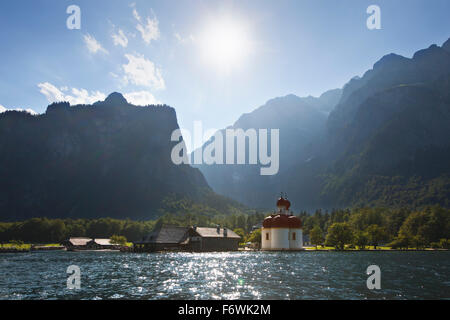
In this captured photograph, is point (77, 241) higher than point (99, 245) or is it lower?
higher

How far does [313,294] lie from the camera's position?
26.2 m

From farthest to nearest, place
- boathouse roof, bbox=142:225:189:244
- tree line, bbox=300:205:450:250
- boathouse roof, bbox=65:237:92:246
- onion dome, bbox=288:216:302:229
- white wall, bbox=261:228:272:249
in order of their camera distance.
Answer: boathouse roof, bbox=65:237:92:246
white wall, bbox=261:228:272:249
tree line, bbox=300:205:450:250
onion dome, bbox=288:216:302:229
boathouse roof, bbox=142:225:189:244

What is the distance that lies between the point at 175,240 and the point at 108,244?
3945cm

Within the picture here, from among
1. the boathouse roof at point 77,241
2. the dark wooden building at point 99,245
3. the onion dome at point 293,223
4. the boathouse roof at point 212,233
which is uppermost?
the onion dome at point 293,223

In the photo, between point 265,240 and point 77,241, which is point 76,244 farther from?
point 265,240

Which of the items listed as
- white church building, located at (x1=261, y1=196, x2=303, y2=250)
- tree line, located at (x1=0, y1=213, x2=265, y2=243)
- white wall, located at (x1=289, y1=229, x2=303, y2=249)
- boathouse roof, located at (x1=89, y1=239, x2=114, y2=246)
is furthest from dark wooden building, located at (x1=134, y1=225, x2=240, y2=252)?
tree line, located at (x1=0, y1=213, x2=265, y2=243)

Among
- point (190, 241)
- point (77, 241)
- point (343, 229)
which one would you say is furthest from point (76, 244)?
point (343, 229)

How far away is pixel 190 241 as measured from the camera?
106938 mm

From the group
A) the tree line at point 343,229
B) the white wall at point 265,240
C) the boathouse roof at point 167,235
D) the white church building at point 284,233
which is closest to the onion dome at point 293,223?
the white church building at point 284,233

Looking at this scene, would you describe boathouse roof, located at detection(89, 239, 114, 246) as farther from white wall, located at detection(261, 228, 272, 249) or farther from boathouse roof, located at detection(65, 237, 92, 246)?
white wall, located at detection(261, 228, 272, 249)

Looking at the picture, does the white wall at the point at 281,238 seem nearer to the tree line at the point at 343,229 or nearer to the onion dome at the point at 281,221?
the onion dome at the point at 281,221

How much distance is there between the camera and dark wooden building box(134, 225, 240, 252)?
10556 centimetres

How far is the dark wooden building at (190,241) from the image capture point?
346 feet
